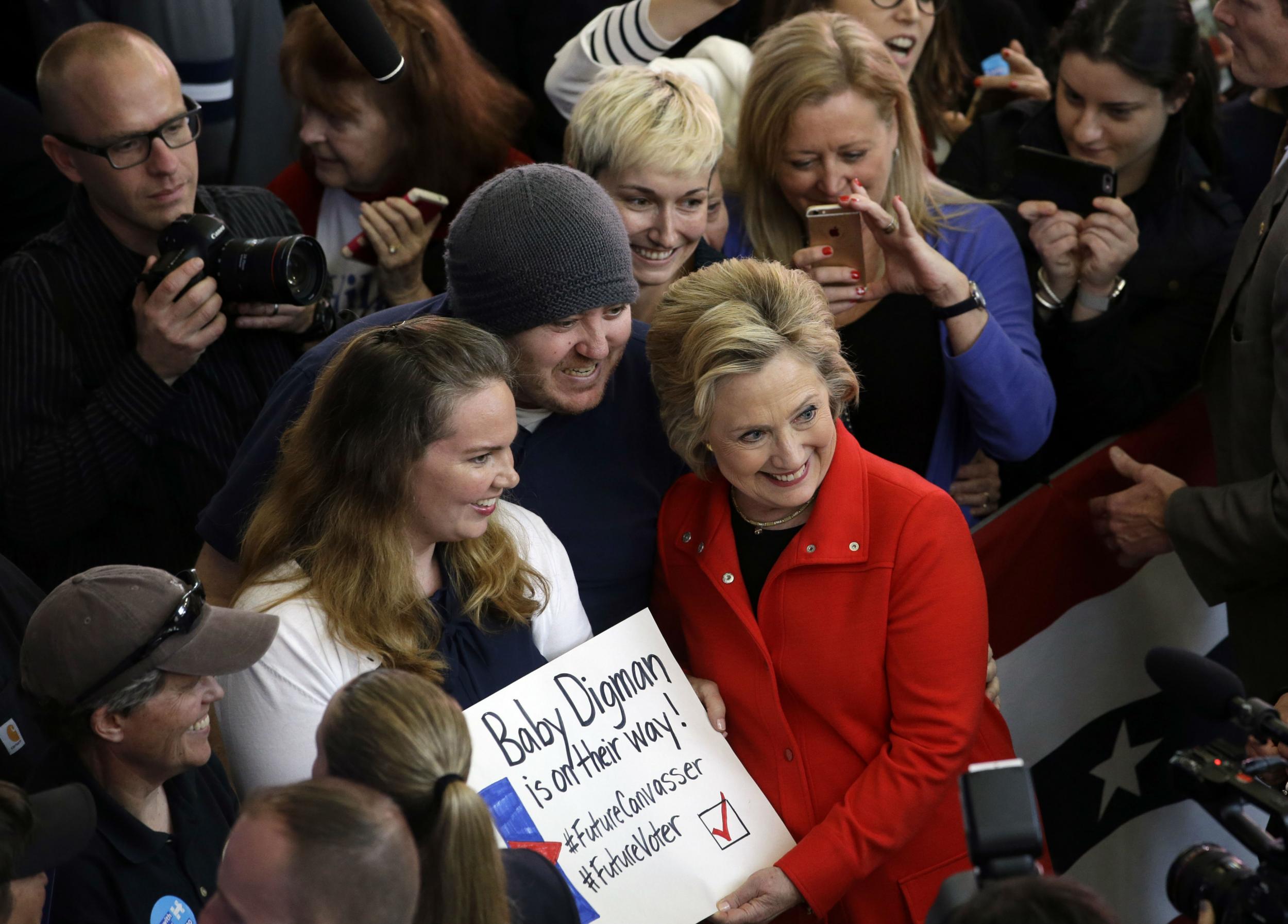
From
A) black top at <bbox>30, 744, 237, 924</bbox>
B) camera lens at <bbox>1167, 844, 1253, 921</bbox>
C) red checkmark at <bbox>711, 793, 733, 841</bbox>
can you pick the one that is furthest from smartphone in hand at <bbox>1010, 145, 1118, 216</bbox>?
black top at <bbox>30, 744, 237, 924</bbox>

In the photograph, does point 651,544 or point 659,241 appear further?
point 659,241

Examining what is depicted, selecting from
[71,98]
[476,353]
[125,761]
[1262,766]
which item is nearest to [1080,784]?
[1262,766]

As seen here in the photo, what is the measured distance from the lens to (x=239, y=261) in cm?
299

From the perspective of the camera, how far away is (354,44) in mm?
1727

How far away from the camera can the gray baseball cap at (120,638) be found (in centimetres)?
210

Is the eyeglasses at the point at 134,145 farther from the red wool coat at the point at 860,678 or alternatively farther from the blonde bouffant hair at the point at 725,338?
the red wool coat at the point at 860,678

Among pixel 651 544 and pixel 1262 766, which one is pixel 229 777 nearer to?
pixel 651 544

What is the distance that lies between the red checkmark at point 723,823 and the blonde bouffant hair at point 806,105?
1337mm

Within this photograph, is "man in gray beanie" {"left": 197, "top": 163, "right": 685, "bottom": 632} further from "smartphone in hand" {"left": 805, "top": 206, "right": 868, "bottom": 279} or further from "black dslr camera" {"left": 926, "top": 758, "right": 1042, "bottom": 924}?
"black dslr camera" {"left": 926, "top": 758, "right": 1042, "bottom": 924}

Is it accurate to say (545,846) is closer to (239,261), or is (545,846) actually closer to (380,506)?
(380,506)

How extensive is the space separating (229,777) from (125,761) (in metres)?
0.31

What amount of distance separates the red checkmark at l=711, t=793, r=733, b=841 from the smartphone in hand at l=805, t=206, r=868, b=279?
1235mm

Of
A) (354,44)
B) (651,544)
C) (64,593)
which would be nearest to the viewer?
(354,44)

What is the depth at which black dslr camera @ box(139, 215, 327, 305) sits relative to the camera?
2963mm
